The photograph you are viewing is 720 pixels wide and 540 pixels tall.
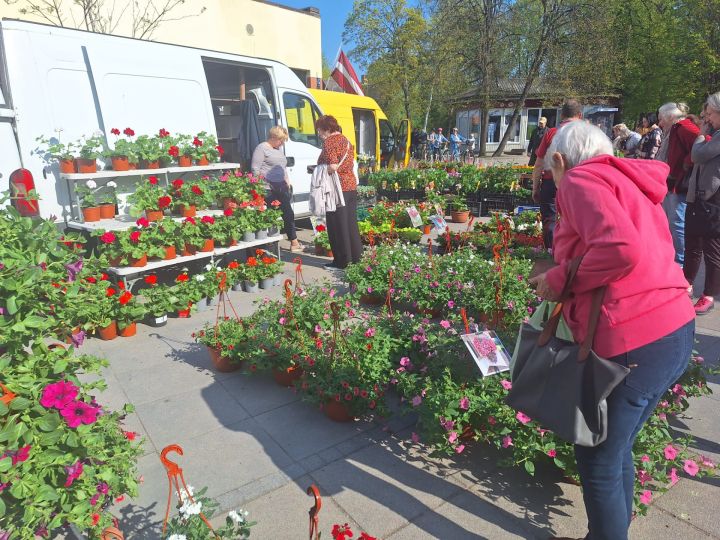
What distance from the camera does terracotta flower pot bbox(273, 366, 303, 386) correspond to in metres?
3.61

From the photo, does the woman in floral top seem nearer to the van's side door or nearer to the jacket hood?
the van's side door

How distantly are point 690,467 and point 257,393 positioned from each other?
270cm

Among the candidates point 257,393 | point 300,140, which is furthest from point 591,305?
point 300,140

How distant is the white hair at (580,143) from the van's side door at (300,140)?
6646mm

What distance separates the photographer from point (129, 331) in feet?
15.5

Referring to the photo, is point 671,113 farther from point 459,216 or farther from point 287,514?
point 287,514

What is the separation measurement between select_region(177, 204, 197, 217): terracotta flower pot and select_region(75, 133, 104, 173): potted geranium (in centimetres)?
96

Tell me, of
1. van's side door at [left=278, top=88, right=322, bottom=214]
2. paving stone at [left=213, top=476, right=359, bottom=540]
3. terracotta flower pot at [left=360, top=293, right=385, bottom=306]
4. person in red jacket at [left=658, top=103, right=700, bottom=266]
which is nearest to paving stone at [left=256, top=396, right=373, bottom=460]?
paving stone at [left=213, top=476, right=359, bottom=540]

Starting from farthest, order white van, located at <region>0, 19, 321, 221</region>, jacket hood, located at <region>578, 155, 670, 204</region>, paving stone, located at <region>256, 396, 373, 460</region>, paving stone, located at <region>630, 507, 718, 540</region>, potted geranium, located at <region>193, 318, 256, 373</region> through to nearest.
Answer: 1. white van, located at <region>0, 19, 321, 221</region>
2. potted geranium, located at <region>193, 318, 256, 373</region>
3. paving stone, located at <region>256, 396, 373, 460</region>
4. paving stone, located at <region>630, 507, 718, 540</region>
5. jacket hood, located at <region>578, 155, 670, 204</region>

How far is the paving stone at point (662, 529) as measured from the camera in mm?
2262

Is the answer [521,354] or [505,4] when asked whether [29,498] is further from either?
[505,4]

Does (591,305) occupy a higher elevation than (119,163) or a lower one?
lower

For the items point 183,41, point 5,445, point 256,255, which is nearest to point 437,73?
point 183,41

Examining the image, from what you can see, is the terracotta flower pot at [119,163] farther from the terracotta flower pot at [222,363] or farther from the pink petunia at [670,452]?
the pink petunia at [670,452]
